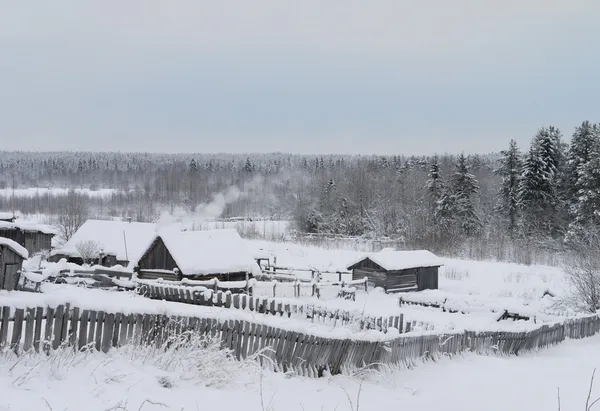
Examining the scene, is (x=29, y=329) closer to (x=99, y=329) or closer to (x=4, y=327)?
(x=4, y=327)

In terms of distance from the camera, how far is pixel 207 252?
85.4ft

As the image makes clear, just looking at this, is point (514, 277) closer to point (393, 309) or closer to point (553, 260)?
point (553, 260)

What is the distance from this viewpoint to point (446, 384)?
9.95 metres

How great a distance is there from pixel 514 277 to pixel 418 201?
40.6m

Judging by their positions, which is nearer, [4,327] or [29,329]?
[4,327]

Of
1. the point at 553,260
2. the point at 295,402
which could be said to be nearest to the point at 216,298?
the point at 295,402

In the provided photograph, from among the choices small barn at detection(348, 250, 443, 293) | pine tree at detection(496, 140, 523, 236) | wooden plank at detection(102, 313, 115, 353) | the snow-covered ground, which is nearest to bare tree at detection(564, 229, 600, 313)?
the snow-covered ground

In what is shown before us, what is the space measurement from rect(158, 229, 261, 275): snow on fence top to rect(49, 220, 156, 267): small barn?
14753mm

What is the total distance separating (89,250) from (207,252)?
711 inches

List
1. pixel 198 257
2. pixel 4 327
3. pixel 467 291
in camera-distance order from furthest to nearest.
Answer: pixel 467 291, pixel 198 257, pixel 4 327

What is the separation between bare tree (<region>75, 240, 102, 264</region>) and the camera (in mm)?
40188

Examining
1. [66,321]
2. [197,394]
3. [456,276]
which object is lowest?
[456,276]

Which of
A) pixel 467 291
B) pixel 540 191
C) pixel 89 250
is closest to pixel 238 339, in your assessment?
pixel 467 291

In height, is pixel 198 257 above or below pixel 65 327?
below
